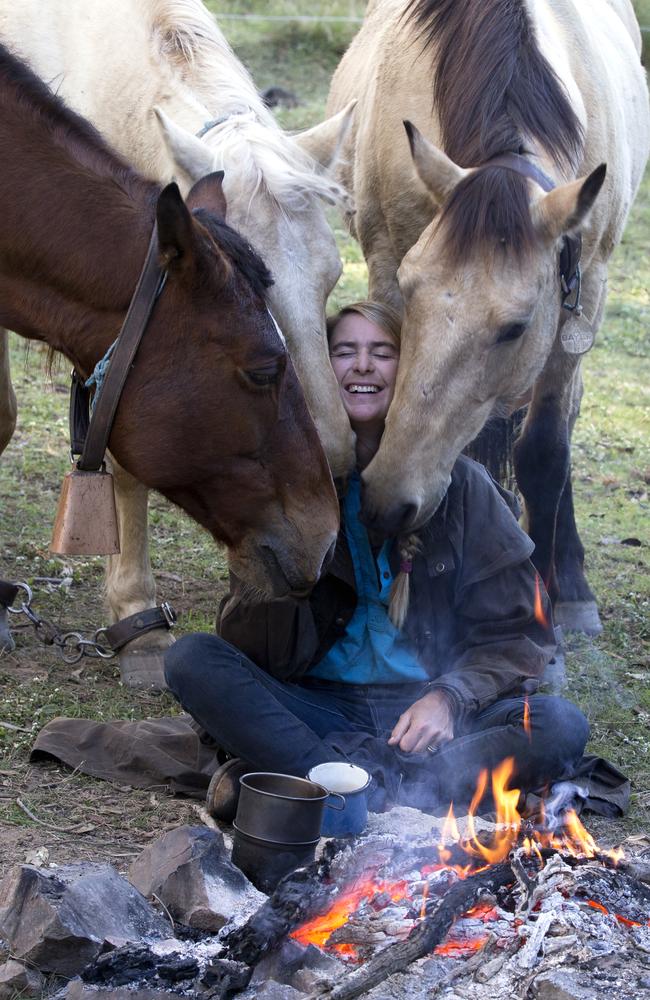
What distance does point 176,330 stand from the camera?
9.20 feet

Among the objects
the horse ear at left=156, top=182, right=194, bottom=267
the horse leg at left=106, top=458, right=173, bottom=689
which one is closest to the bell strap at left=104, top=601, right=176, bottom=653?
the horse leg at left=106, top=458, right=173, bottom=689

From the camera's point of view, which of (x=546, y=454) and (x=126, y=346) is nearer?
(x=126, y=346)

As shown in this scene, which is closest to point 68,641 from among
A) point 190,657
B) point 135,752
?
point 135,752

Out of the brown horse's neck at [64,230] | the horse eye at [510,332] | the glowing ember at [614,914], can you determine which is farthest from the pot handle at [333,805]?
the horse eye at [510,332]

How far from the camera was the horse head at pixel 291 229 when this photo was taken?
3.39 meters

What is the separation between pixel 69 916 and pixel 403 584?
4.46ft

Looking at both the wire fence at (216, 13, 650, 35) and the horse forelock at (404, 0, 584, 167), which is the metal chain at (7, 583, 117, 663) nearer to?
the horse forelock at (404, 0, 584, 167)

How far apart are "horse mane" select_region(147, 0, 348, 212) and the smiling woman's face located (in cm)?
40

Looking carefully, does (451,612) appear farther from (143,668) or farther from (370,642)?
(143,668)

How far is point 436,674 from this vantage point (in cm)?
347

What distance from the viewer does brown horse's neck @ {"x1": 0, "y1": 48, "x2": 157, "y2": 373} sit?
289cm

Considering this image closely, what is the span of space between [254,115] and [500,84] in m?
0.81

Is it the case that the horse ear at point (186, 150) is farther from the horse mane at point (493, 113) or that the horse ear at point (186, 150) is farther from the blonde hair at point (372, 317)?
the horse mane at point (493, 113)

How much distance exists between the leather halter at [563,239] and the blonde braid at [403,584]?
3.51 ft
